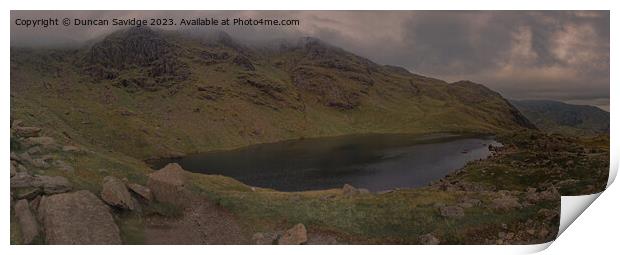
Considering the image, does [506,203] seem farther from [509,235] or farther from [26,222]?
[26,222]

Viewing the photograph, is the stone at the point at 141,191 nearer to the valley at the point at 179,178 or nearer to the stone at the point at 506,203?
the valley at the point at 179,178

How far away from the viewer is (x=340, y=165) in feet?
170

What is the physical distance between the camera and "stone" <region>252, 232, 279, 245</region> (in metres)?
30.5

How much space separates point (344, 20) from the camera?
42.9m

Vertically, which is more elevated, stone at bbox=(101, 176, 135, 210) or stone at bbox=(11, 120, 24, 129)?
stone at bbox=(11, 120, 24, 129)

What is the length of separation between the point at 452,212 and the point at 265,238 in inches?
522

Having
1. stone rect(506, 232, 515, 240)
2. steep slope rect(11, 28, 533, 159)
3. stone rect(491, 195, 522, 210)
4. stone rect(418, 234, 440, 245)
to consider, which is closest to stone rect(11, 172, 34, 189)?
steep slope rect(11, 28, 533, 159)

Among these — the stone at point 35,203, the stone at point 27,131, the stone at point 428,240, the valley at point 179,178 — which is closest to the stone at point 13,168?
the valley at point 179,178

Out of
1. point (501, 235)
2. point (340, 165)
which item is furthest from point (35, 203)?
point (340, 165)

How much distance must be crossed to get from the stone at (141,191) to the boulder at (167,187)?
0.41 m

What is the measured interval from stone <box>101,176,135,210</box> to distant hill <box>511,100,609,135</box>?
1526 inches

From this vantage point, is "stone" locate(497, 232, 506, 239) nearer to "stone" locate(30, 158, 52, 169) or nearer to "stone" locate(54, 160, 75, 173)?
"stone" locate(54, 160, 75, 173)
